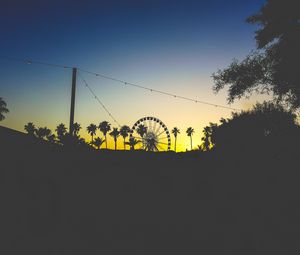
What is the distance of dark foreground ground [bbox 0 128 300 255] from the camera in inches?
481

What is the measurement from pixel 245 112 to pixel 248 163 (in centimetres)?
1043

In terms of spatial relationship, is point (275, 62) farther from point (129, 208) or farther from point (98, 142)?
point (98, 142)

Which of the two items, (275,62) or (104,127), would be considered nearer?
(275,62)

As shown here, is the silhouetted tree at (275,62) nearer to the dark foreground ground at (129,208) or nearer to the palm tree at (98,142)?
the dark foreground ground at (129,208)

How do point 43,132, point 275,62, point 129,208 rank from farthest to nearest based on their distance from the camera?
point 43,132
point 275,62
point 129,208

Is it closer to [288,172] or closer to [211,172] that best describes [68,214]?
[211,172]

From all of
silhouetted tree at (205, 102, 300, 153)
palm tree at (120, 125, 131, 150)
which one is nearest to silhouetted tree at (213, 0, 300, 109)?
silhouetted tree at (205, 102, 300, 153)

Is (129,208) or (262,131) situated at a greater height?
(262,131)

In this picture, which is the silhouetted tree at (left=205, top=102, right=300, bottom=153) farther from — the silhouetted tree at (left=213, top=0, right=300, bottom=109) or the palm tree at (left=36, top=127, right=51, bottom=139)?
the palm tree at (left=36, top=127, right=51, bottom=139)

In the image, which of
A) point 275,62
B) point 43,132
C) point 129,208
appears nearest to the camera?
point 129,208

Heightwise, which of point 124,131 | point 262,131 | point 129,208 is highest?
point 124,131

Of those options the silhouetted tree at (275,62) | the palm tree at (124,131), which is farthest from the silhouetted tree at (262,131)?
the palm tree at (124,131)

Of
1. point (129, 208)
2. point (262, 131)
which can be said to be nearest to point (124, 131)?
point (262, 131)

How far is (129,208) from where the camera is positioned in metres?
15.9
